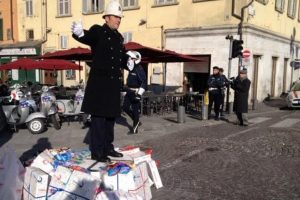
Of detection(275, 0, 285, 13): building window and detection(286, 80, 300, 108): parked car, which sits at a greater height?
detection(275, 0, 285, 13): building window

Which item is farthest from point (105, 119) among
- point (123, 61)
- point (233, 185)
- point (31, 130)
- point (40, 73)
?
point (40, 73)

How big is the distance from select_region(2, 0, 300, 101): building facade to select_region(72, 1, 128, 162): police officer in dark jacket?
11.5 meters

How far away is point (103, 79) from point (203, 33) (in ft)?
44.3

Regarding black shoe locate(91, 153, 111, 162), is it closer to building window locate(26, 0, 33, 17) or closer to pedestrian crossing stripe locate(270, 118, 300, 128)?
pedestrian crossing stripe locate(270, 118, 300, 128)

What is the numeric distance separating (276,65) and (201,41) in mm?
6079

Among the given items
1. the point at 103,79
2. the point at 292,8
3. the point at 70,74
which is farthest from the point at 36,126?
the point at 292,8

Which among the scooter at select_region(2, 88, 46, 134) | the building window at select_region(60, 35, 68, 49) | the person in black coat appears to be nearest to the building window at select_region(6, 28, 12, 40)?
the building window at select_region(60, 35, 68, 49)

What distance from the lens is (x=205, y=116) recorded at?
1227 centimetres

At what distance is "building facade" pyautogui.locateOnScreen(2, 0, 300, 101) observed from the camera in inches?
674

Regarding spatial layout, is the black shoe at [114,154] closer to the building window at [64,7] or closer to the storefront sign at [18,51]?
the building window at [64,7]

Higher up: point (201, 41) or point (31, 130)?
point (201, 41)

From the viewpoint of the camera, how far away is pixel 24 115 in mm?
9578

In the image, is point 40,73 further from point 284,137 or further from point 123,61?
point 123,61

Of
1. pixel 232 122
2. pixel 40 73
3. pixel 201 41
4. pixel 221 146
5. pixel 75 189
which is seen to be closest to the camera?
pixel 75 189
